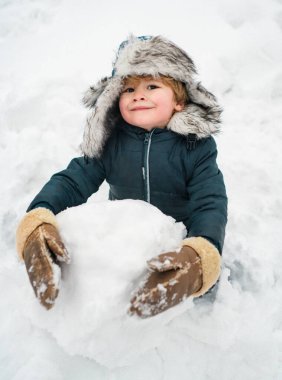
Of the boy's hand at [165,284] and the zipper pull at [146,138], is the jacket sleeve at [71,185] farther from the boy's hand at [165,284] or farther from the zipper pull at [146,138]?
the boy's hand at [165,284]

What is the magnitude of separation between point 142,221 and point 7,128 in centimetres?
187

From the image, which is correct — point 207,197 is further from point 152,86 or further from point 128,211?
point 152,86

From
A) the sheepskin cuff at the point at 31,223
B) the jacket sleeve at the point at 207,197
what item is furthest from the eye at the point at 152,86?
the sheepskin cuff at the point at 31,223

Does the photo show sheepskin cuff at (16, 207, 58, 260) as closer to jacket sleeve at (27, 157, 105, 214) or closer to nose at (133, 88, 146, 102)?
jacket sleeve at (27, 157, 105, 214)

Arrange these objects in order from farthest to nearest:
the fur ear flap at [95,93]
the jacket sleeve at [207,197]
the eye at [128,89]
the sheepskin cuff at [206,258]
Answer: the fur ear flap at [95,93], the eye at [128,89], the jacket sleeve at [207,197], the sheepskin cuff at [206,258]

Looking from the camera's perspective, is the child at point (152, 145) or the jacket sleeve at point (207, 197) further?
the child at point (152, 145)

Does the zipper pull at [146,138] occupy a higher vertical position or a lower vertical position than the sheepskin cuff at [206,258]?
higher

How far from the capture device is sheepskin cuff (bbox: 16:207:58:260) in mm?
1105

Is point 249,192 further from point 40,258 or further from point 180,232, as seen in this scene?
point 40,258

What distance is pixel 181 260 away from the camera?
0.96 metres

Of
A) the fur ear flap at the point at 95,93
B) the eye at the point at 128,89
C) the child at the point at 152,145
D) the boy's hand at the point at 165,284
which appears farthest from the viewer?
the fur ear flap at the point at 95,93

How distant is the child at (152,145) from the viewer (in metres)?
1.35

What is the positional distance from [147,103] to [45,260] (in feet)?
2.58

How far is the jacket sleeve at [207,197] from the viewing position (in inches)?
46.4
